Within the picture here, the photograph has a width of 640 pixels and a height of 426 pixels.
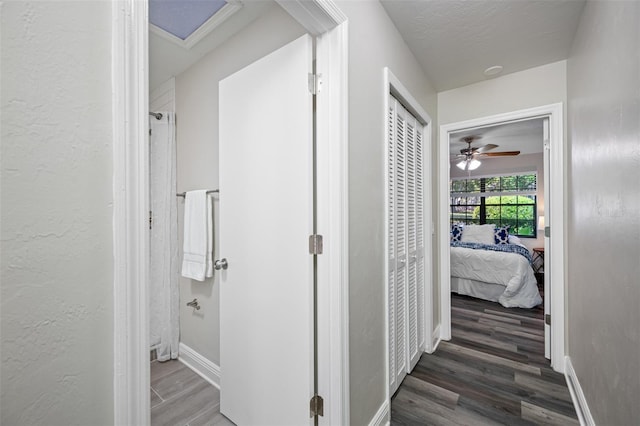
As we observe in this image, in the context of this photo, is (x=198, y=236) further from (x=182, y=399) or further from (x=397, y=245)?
(x=397, y=245)

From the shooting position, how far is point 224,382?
1.69m

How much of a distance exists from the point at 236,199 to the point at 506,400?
2194 mm

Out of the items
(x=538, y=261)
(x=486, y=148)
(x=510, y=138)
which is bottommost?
(x=538, y=261)

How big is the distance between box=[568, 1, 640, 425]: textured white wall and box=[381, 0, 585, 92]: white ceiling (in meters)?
0.17

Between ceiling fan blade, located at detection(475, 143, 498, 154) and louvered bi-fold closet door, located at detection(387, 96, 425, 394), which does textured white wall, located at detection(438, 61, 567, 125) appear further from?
ceiling fan blade, located at detection(475, 143, 498, 154)

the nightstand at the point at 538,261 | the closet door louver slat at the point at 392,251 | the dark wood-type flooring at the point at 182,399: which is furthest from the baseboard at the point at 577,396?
the nightstand at the point at 538,261

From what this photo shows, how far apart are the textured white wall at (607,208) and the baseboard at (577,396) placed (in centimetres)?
8

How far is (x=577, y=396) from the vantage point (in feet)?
5.97

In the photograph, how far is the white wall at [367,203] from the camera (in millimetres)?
1351

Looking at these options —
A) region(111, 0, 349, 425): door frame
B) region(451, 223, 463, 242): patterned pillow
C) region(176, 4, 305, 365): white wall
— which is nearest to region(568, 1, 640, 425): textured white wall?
region(111, 0, 349, 425): door frame

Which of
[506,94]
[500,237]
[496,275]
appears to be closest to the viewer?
[506,94]

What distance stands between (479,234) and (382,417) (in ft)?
15.5

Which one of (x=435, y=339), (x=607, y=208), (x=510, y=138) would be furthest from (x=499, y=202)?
(x=607, y=208)

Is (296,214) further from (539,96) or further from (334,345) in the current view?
(539,96)
